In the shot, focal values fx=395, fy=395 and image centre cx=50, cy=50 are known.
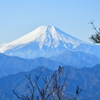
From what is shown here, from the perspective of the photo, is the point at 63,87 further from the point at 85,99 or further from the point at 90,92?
the point at 90,92

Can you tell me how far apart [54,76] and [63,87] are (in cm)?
28

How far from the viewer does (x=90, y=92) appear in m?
195

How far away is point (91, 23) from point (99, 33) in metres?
0.39

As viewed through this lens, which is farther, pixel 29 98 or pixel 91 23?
pixel 91 23

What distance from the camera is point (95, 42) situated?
28.8 feet

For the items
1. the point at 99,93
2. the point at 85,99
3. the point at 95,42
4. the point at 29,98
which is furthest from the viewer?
the point at 99,93

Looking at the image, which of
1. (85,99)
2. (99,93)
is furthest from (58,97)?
(99,93)

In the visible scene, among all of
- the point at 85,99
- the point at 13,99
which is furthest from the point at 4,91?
the point at 85,99

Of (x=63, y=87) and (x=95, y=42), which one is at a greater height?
(x=95, y=42)

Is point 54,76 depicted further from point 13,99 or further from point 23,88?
point 23,88

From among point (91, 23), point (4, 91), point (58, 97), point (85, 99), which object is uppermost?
point (4, 91)

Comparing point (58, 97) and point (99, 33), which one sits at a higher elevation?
point (99, 33)

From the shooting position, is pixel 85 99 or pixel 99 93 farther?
pixel 99 93

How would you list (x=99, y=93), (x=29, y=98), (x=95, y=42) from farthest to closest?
(x=99, y=93), (x=95, y=42), (x=29, y=98)
